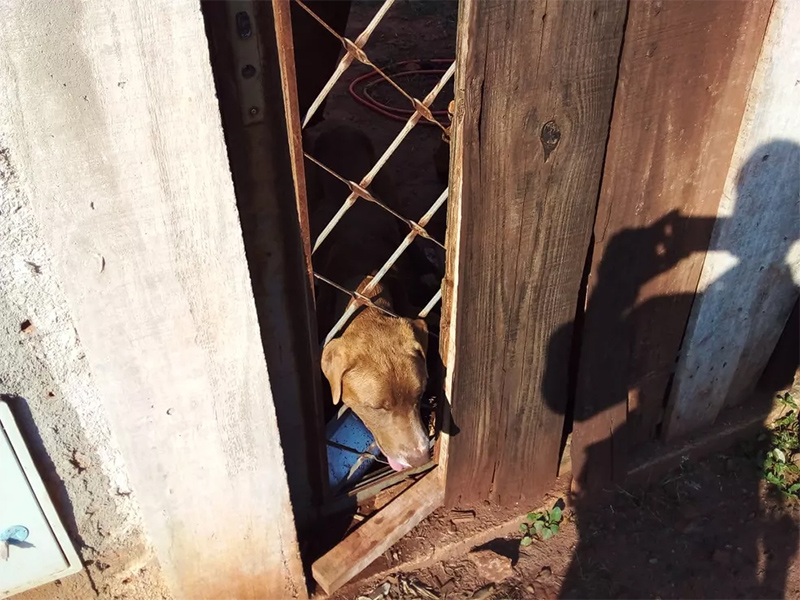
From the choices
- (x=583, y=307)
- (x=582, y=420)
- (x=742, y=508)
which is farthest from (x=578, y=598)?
(x=583, y=307)

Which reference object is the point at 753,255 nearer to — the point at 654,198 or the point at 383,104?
the point at 654,198

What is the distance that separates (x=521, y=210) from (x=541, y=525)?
5.30 ft

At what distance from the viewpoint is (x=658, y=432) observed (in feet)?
11.8

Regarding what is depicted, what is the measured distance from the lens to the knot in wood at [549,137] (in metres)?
2.29

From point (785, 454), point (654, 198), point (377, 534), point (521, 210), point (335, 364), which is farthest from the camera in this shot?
point (785, 454)

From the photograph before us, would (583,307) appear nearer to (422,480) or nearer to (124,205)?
(422,480)

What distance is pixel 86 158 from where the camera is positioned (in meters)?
1.77

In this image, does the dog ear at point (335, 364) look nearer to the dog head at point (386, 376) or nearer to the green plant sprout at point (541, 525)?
the dog head at point (386, 376)

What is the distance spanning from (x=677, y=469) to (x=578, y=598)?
0.91 meters

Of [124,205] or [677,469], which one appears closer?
[124,205]

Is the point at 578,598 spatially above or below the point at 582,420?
below

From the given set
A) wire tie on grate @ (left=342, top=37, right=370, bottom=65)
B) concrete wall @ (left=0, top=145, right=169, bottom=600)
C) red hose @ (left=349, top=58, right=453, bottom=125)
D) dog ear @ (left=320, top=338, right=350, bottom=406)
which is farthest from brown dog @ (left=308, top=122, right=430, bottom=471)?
red hose @ (left=349, top=58, right=453, bottom=125)

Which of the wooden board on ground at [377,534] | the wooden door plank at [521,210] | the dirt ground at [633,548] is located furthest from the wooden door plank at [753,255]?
the wooden board on ground at [377,534]

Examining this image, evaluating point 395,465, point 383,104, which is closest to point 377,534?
point 395,465
